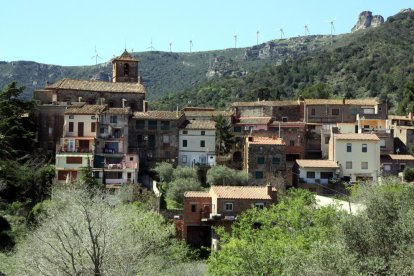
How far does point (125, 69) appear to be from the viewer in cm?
7444

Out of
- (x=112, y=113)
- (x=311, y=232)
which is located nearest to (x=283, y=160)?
(x=112, y=113)

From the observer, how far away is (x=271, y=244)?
32500 mm

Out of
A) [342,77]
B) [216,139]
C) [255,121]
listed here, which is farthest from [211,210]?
[342,77]

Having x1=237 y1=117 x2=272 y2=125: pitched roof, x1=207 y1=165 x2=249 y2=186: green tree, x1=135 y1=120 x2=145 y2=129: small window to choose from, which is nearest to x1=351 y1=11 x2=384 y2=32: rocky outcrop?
x1=237 y1=117 x2=272 y2=125: pitched roof

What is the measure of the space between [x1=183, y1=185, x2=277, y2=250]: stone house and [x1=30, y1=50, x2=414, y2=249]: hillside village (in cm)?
82

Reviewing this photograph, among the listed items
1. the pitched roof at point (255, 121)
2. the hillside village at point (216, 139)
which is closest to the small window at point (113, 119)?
the hillside village at point (216, 139)

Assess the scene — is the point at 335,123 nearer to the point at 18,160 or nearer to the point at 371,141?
the point at 371,141

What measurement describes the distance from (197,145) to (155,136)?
349 cm

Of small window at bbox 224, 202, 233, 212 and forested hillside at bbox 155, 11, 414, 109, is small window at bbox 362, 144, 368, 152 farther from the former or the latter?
forested hillside at bbox 155, 11, 414, 109

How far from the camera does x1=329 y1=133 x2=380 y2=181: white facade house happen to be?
2194 inches

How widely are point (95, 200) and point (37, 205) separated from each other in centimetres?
1130

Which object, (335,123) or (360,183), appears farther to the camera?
(335,123)

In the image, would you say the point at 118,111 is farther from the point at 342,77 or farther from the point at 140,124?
the point at 342,77

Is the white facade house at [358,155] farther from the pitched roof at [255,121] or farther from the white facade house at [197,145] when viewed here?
the white facade house at [197,145]
